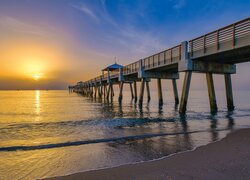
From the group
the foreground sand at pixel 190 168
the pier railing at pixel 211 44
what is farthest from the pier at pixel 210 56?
the foreground sand at pixel 190 168

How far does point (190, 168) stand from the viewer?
3805 mm

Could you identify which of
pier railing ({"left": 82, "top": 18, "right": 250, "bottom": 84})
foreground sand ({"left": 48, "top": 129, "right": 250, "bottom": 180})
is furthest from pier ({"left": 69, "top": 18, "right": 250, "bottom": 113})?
foreground sand ({"left": 48, "top": 129, "right": 250, "bottom": 180})

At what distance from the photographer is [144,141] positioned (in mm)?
6672

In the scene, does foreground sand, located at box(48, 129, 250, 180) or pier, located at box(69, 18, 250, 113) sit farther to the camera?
pier, located at box(69, 18, 250, 113)

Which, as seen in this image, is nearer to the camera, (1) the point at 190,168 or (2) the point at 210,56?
(1) the point at 190,168

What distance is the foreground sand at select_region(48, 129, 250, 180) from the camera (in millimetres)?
3439

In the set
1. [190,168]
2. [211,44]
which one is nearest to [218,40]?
[211,44]

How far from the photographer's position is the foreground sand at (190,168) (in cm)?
Answer: 344

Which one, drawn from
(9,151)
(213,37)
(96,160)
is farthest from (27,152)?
(213,37)

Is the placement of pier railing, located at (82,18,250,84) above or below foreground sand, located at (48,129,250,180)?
above

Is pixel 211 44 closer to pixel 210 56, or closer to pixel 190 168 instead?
pixel 210 56

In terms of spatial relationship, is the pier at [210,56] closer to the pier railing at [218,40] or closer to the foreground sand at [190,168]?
the pier railing at [218,40]

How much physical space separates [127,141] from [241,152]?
3.63m

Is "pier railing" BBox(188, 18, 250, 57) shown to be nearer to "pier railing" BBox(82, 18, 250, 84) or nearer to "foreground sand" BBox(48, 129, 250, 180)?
"pier railing" BBox(82, 18, 250, 84)
